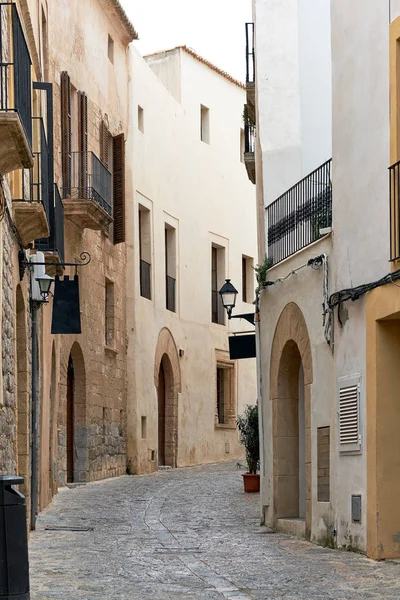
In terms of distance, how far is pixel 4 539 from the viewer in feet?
24.3

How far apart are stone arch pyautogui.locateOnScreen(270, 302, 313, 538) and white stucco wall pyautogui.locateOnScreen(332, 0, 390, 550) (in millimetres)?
2286

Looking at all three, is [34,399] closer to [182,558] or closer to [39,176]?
[39,176]

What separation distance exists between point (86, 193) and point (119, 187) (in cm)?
389

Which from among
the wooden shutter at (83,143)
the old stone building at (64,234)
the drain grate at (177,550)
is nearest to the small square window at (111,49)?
the old stone building at (64,234)

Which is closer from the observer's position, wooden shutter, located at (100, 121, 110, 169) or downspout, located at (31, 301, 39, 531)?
downspout, located at (31, 301, 39, 531)

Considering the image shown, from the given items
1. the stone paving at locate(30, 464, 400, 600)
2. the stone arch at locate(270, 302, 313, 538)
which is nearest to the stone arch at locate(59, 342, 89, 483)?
the stone paving at locate(30, 464, 400, 600)

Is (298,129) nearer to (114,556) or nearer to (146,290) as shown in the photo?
(114,556)

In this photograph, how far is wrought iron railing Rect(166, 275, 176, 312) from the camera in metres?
30.0

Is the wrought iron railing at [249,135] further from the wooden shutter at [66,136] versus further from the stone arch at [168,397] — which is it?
the stone arch at [168,397]

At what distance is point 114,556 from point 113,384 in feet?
47.0

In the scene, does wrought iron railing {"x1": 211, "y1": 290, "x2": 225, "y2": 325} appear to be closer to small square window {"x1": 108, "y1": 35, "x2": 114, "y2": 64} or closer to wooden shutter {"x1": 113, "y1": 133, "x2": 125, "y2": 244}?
wooden shutter {"x1": 113, "y1": 133, "x2": 125, "y2": 244}

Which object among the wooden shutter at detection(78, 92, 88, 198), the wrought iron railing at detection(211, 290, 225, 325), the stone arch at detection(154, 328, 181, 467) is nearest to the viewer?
the wooden shutter at detection(78, 92, 88, 198)

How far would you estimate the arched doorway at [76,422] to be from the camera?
914 inches

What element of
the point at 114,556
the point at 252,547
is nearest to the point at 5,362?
the point at 114,556
